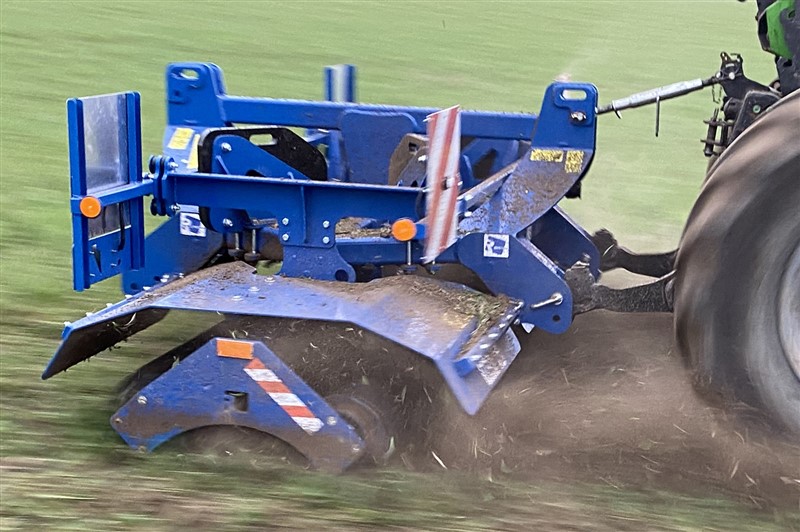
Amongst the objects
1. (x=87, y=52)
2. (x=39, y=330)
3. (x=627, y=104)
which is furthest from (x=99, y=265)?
(x=87, y=52)

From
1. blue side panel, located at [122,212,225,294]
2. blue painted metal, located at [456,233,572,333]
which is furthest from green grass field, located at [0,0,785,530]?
blue painted metal, located at [456,233,572,333]

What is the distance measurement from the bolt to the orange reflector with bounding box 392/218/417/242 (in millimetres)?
790

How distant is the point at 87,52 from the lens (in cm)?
1356

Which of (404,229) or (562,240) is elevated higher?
(404,229)

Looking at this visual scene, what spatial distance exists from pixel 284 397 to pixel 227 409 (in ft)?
0.69

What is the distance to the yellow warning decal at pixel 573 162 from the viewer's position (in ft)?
14.5

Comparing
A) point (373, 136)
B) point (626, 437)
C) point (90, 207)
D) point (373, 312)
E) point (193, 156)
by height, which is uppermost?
point (373, 136)

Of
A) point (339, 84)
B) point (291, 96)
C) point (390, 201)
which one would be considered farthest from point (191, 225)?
point (291, 96)

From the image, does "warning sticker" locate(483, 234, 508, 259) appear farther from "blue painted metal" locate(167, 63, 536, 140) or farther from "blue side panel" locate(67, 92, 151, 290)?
"blue side panel" locate(67, 92, 151, 290)

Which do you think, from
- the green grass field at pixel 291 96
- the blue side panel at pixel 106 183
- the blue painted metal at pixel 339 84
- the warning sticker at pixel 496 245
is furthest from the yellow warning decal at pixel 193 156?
the warning sticker at pixel 496 245

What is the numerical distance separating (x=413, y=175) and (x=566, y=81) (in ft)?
2.30

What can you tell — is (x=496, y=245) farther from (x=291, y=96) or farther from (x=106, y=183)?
(x=291, y=96)

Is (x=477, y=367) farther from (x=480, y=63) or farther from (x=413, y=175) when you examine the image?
(x=480, y=63)

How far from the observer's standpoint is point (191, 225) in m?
4.73
